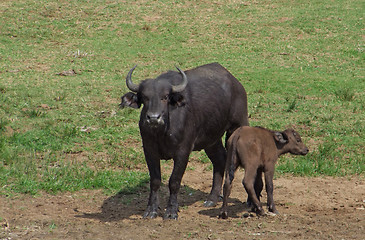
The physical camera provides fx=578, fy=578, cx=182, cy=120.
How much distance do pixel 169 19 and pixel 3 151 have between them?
46.6ft

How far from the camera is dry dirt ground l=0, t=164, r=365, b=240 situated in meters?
Result: 7.61

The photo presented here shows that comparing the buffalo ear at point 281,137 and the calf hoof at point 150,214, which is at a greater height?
the buffalo ear at point 281,137

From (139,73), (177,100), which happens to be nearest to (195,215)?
(177,100)

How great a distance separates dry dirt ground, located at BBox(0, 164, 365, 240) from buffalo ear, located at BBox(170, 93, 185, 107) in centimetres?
174

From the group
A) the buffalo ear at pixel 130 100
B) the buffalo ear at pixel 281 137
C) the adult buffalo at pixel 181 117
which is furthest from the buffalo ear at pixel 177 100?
the buffalo ear at pixel 281 137

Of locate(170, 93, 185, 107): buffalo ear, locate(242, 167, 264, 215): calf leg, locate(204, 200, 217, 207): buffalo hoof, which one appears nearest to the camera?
locate(242, 167, 264, 215): calf leg

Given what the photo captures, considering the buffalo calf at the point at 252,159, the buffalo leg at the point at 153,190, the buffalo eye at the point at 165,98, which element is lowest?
the buffalo leg at the point at 153,190

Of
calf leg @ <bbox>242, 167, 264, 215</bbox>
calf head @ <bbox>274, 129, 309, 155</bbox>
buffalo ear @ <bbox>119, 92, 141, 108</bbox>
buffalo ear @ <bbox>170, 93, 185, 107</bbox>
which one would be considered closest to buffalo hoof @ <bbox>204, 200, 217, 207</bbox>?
calf leg @ <bbox>242, 167, 264, 215</bbox>

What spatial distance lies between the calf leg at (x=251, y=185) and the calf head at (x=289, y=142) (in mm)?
901

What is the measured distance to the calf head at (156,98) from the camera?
26.5 feet

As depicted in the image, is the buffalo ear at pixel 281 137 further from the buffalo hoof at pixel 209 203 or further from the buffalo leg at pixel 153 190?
the buffalo leg at pixel 153 190

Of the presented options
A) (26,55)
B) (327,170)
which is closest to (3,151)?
(327,170)

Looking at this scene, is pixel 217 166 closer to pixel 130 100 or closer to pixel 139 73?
pixel 130 100

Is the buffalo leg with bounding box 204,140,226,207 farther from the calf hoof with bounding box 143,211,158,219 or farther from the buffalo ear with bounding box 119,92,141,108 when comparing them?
the buffalo ear with bounding box 119,92,141,108
